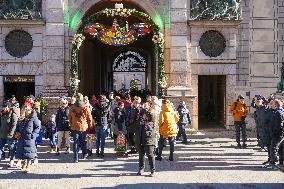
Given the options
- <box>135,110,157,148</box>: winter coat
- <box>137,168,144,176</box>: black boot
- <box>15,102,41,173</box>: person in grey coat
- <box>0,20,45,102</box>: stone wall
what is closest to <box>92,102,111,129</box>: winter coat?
<box>15,102,41,173</box>: person in grey coat

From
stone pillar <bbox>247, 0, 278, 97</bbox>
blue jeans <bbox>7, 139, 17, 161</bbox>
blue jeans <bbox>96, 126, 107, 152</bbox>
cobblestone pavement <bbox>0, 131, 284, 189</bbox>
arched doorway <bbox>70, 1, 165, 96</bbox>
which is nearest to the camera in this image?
cobblestone pavement <bbox>0, 131, 284, 189</bbox>

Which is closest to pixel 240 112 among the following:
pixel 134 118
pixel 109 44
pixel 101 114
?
pixel 101 114

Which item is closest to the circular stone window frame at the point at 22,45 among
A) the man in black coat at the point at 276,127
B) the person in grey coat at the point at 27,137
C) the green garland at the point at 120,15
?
the green garland at the point at 120,15

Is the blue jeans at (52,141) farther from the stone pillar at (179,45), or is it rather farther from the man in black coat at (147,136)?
the stone pillar at (179,45)

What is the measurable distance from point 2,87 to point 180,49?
25.3ft

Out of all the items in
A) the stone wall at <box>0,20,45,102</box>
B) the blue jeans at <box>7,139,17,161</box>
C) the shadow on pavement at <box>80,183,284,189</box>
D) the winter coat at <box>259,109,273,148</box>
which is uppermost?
the stone wall at <box>0,20,45,102</box>

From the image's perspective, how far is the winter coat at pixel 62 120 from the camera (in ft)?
42.5

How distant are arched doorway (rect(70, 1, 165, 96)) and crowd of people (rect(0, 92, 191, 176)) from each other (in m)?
4.30

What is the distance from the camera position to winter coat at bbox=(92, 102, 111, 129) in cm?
1298

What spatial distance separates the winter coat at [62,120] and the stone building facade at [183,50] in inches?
222

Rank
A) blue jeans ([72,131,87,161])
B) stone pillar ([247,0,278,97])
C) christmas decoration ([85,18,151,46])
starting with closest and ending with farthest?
blue jeans ([72,131,87,161]) < christmas decoration ([85,18,151,46]) < stone pillar ([247,0,278,97])

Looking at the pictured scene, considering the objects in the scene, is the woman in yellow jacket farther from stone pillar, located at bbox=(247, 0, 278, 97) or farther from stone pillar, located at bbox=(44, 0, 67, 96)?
stone pillar, located at bbox=(247, 0, 278, 97)

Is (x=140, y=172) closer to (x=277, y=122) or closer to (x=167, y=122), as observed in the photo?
(x=167, y=122)

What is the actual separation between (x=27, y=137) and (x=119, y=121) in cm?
336
